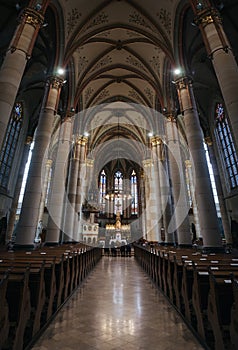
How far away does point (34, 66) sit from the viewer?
14539 mm

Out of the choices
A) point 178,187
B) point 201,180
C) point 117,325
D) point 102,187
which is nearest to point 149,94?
point 178,187

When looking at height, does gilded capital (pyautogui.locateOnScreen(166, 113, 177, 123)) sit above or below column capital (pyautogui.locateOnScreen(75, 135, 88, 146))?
below

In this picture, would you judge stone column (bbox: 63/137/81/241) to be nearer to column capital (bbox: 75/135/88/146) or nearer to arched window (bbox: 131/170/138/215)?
column capital (bbox: 75/135/88/146)

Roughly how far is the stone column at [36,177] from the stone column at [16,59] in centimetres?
292

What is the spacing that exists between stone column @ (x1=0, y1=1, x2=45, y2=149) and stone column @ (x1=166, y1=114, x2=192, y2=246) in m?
8.44

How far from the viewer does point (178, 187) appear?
11.0 metres

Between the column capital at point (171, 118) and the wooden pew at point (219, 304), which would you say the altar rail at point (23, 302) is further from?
the column capital at point (171, 118)

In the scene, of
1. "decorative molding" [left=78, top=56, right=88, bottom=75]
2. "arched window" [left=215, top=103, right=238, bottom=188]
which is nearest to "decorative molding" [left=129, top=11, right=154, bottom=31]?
"decorative molding" [left=78, top=56, right=88, bottom=75]

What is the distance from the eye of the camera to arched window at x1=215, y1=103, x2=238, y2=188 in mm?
15688

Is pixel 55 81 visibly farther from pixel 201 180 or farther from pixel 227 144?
pixel 227 144

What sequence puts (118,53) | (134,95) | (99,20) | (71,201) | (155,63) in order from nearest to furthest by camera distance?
(99,20), (155,63), (71,201), (118,53), (134,95)

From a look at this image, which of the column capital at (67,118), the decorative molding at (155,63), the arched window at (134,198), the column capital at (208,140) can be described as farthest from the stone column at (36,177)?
the arched window at (134,198)

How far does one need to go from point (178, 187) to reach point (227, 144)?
8.40 m

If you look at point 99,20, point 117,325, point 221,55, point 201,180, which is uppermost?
point 99,20
